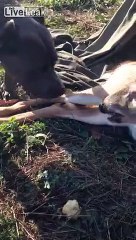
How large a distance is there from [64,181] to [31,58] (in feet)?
4.73

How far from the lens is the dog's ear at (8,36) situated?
4.84 metres

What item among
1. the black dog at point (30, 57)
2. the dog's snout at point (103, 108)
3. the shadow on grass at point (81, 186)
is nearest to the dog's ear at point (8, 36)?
the black dog at point (30, 57)

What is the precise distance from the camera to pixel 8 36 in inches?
193

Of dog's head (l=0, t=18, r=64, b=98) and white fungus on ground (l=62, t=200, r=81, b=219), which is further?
dog's head (l=0, t=18, r=64, b=98)

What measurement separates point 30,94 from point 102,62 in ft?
3.20

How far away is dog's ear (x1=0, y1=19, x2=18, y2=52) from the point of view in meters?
4.84

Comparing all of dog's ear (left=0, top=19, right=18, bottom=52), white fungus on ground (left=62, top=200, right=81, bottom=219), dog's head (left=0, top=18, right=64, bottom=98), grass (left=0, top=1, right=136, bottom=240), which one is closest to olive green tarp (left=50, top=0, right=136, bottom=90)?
dog's head (left=0, top=18, right=64, bottom=98)

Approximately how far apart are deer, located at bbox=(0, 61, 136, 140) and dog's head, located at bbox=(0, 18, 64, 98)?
6.8 inches

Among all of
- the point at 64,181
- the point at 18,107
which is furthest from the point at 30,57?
the point at 64,181

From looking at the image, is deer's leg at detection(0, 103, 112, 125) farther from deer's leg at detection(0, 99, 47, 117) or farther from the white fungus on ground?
the white fungus on ground

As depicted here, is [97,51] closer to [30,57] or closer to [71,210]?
[30,57]

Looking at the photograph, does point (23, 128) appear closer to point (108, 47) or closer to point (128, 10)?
point (108, 47)

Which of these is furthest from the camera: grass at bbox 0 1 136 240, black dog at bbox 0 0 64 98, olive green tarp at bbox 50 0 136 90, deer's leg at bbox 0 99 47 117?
olive green tarp at bbox 50 0 136 90

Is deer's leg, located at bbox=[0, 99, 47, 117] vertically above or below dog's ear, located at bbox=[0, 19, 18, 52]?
below
